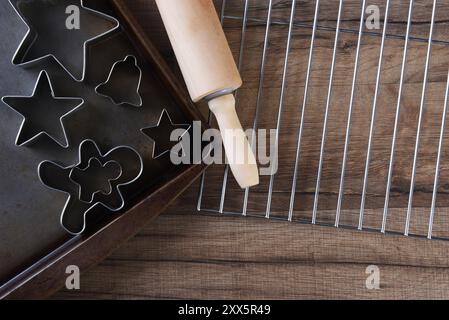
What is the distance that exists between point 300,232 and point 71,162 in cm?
36

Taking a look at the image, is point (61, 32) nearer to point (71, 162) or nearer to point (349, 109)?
point (71, 162)

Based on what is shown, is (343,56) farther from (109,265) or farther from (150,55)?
(109,265)

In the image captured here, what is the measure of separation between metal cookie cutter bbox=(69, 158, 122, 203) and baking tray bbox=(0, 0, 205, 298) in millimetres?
21

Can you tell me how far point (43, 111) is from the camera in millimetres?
758

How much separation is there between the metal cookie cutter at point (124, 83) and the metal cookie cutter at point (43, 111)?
0.15ft

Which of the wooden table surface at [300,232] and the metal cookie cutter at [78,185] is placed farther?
the wooden table surface at [300,232]

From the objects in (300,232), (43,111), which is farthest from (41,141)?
(300,232)

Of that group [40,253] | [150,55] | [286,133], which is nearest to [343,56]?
[286,133]

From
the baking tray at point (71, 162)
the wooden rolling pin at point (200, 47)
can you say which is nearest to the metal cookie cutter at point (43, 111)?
the baking tray at point (71, 162)

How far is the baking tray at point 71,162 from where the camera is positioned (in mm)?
751

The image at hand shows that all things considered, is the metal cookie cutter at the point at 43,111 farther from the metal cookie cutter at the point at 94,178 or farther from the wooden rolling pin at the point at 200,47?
the wooden rolling pin at the point at 200,47

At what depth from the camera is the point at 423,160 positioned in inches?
34.1

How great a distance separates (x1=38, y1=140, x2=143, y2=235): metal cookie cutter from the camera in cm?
75

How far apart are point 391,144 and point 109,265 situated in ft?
1.55
